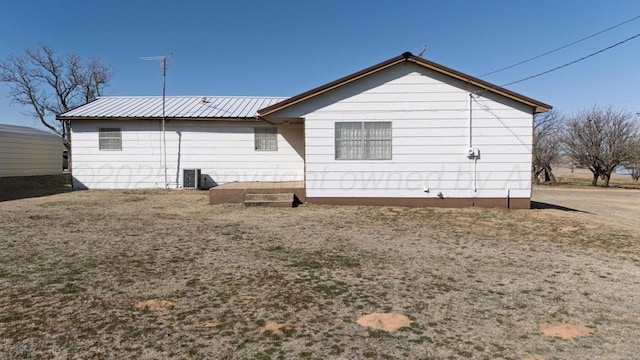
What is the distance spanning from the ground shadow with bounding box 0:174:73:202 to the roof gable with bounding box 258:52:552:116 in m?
9.42

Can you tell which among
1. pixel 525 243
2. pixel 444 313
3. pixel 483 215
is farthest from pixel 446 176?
pixel 444 313

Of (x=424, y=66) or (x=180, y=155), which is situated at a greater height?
(x=424, y=66)

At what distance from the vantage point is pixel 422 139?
35.4 feet

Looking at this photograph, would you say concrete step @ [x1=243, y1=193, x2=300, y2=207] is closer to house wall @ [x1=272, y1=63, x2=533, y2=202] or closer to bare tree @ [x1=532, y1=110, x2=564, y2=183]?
house wall @ [x1=272, y1=63, x2=533, y2=202]

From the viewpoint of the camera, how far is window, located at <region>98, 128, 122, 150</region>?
15172mm

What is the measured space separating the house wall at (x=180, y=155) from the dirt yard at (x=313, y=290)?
674 cm

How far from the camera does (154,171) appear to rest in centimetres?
1524

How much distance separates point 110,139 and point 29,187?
4379 millimetres

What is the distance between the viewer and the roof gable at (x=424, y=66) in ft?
33.8

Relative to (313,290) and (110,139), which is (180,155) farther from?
(313,290)

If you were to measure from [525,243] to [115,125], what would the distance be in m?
14.9

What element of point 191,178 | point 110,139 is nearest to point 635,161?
point 191,178

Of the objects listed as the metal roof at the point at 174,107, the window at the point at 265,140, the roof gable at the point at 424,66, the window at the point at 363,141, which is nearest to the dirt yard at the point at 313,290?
the window at the point at 363,141

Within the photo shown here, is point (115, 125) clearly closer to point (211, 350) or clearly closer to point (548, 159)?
point (211, 350)
